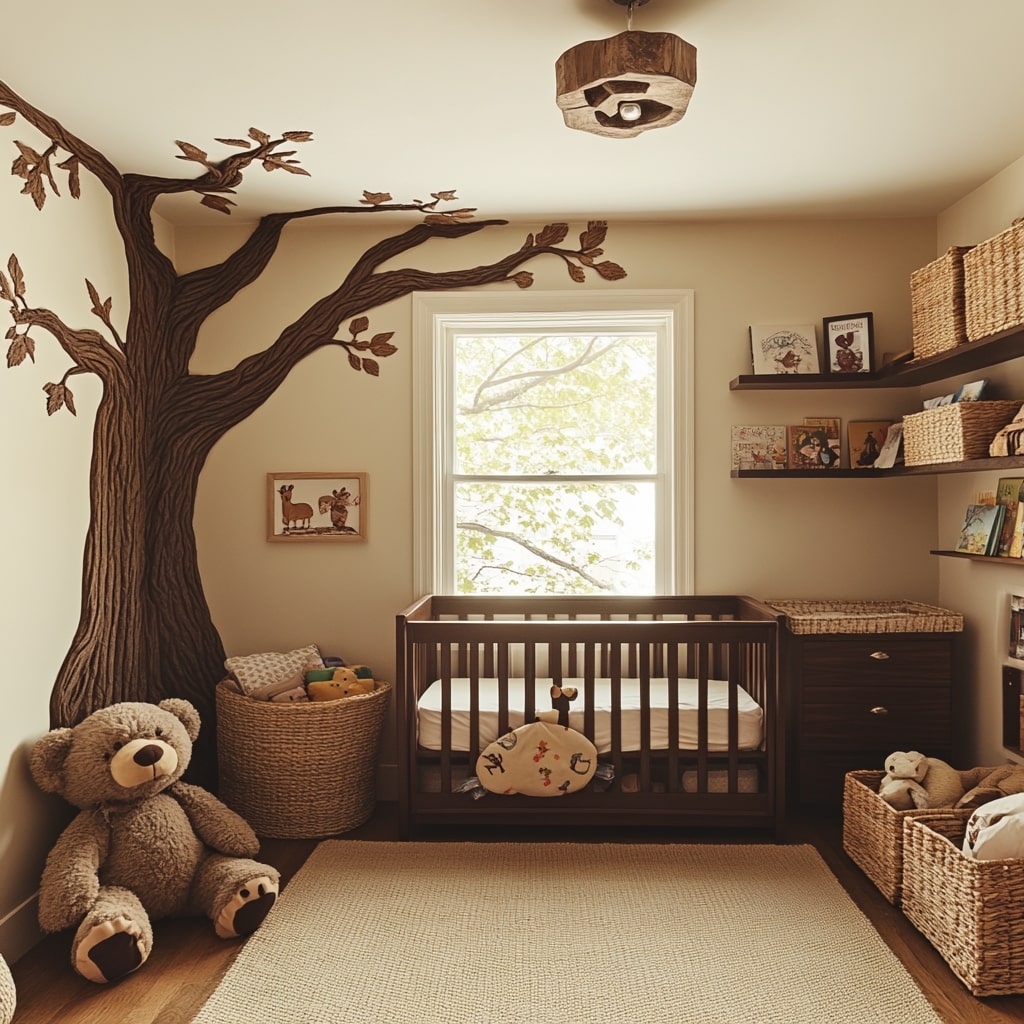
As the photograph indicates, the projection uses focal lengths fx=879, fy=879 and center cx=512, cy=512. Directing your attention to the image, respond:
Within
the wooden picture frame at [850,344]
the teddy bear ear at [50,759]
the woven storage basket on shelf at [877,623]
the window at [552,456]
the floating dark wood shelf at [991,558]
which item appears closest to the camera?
the teddy bear ear at [50,759]

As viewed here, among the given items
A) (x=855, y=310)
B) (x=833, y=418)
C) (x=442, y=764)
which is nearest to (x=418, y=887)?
(x=442, y=764)

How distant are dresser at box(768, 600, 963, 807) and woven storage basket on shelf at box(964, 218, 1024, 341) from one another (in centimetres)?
106

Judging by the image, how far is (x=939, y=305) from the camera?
2.94m

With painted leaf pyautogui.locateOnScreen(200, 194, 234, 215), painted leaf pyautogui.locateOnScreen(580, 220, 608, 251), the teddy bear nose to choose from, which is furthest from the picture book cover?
the teddy bear nose

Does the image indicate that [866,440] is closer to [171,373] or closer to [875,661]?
[875,661]

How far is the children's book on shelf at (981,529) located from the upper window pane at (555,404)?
118cm

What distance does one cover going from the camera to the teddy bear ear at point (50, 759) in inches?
96.3

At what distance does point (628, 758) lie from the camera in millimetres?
3014

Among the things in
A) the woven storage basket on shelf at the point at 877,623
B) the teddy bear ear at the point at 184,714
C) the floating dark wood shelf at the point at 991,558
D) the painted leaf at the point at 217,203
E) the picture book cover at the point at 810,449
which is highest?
the painted leaf at the point at 217,203

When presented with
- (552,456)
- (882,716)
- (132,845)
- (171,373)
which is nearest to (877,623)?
(882,716)

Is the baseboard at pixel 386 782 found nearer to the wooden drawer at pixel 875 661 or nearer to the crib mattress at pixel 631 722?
the crib mattress at pixel 631 722

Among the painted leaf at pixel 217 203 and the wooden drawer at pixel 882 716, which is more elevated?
the painted leaf at pixel 217 203

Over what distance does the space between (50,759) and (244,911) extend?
0.69 meters

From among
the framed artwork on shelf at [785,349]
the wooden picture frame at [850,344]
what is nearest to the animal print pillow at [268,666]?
the framed artwork on shelf at [785,349]
